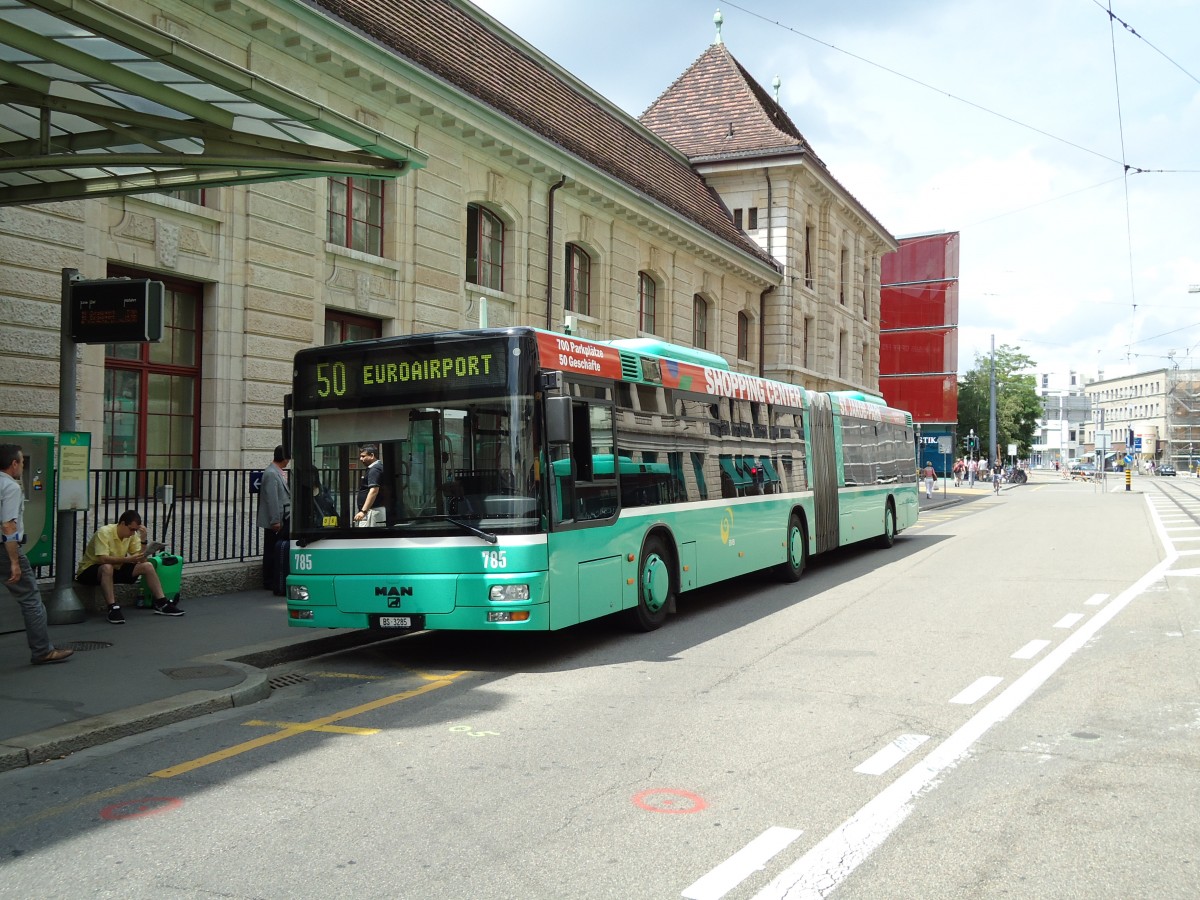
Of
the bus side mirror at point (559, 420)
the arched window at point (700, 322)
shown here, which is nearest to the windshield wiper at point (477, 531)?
the bus side mirror at point (559, 420)

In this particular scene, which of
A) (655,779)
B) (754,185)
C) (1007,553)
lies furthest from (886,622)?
(754,185)

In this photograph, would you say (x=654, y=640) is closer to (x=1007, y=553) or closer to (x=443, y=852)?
(x=443, y=852)

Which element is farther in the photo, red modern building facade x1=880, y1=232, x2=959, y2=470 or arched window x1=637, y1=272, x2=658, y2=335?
red modern building facade x1=880, y1=232, x2=959, y2=470

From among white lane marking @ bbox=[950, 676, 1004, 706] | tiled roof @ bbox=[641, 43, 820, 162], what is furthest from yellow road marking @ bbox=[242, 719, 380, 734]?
tiled roof @ bbox=[641, 43, 820, 162]

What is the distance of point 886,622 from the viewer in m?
11.2

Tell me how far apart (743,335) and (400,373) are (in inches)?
1139

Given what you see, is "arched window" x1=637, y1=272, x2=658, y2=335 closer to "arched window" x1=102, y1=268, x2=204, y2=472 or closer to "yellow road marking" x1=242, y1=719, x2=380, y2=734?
"arched window" x1=102, y1=268, x2=204, y2=472

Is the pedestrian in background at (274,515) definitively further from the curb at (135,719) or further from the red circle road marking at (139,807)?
the red circle road marking at (139,807)

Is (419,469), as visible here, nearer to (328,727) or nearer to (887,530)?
(328,727)

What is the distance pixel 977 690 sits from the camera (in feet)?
25.4

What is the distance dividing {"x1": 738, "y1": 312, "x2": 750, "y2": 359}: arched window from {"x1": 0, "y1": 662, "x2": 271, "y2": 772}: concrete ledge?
29.9 meters

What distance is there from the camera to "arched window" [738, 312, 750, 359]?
36.8 meters

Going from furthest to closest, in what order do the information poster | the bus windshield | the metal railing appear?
the metal railing, the information poster, the bus windshield

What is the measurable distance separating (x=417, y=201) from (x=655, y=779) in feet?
51.1
